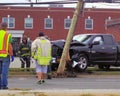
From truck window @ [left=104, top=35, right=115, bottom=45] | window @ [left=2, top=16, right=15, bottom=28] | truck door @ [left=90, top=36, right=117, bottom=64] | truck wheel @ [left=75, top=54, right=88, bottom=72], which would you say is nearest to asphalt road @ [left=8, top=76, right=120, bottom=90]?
truck wheel @ [left=75, top=54, right=88, bottom=72]

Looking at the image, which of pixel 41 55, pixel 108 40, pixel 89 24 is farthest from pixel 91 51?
pixel 89 24

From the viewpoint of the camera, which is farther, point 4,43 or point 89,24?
point 89,24

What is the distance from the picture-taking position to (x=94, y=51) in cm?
2244

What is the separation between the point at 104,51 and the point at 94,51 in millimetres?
578

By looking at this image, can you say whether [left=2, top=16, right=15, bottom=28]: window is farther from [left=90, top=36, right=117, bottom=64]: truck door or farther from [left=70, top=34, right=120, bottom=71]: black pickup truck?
[left=90, top=36, right=117, bottom=64]: truck door

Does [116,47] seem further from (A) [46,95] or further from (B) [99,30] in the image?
(B) [99,30]

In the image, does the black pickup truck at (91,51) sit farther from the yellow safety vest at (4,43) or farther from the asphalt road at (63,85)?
the yellow safety vest at (4,43)

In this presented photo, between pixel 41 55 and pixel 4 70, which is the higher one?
pixel 41 55

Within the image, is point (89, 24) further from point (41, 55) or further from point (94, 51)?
point (41, 55)

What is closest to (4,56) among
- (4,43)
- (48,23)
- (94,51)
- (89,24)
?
(4,43)

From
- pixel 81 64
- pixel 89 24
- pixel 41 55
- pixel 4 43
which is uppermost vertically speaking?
pixel 89 24

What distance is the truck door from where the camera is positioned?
22527 millimetres

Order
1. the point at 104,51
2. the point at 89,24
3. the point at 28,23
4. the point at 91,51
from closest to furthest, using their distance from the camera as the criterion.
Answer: the point at 91,51
the point at 104,51
the point at 28,23
the point at 89,24

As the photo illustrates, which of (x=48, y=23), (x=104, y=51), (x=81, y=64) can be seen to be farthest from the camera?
(x=48, y=23)
